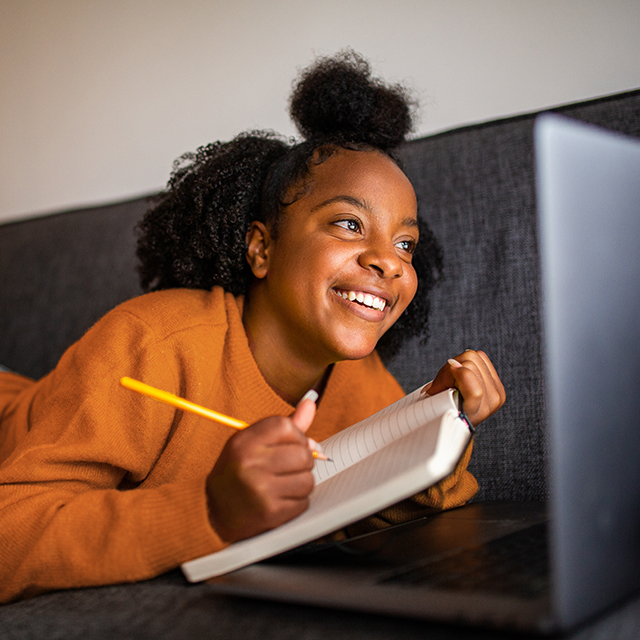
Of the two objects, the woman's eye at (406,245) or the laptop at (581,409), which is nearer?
the laptop at (581,409)

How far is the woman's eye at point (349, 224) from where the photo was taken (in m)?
0.84

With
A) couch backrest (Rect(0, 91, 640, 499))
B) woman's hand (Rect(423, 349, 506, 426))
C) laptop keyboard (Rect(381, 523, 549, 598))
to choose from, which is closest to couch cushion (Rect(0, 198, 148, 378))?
couch backrest (Rect(0, 91, 640, 499))

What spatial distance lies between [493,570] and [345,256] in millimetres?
489

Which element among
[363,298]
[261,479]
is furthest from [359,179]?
[261,479]

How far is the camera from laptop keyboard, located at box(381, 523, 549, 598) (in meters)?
0.37

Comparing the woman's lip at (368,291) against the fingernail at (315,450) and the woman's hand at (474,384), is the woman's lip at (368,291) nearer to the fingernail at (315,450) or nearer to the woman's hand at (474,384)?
the woman's hand at (474,384)

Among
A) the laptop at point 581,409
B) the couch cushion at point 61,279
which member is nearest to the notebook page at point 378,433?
the laptop at point 581,409

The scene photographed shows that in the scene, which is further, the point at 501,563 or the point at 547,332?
the point at 501,563

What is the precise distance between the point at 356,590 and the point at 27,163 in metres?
1.80

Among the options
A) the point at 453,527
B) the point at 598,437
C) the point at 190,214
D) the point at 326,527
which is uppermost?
the point at 190,214

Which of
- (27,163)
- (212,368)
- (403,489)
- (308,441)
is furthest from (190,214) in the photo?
(27,163)

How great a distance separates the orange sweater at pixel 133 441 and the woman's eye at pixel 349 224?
209mm

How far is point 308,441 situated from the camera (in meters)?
0.52

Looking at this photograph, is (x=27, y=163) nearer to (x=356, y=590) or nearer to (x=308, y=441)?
(x=308, y=441)
